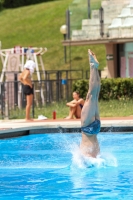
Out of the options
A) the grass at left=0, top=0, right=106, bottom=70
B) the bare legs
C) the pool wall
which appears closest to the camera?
the pool wall

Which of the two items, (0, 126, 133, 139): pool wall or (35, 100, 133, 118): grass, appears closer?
(0, 126, 133, 139): pool wall

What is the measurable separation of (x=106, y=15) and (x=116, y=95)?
471 cm

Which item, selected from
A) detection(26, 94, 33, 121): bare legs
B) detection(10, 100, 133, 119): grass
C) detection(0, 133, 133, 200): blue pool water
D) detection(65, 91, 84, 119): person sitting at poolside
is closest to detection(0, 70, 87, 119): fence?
detection(10, 100, 133, 119): grass

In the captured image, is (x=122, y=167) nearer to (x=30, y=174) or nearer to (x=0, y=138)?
(x=30, y=174)

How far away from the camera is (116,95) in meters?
26.8

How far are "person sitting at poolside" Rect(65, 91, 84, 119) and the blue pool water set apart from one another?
3258 millimetres

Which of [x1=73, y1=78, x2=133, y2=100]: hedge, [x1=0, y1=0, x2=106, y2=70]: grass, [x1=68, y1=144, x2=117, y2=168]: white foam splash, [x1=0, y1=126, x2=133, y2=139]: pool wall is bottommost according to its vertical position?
[x1=0, y1=126, x2=133, y2=139]: pool wall

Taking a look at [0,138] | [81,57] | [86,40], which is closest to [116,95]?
[86,40]

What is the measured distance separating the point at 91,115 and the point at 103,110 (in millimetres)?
10995

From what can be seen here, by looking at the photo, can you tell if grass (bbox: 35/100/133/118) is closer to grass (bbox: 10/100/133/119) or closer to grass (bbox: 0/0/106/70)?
grass (bbox: 10/100/133/119)

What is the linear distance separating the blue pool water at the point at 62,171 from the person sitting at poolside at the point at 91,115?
23cm

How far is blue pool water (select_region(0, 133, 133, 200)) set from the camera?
10.5m

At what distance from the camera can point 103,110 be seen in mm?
23469

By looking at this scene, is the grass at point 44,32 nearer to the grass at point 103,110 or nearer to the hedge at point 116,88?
the hedge at point 116,88
